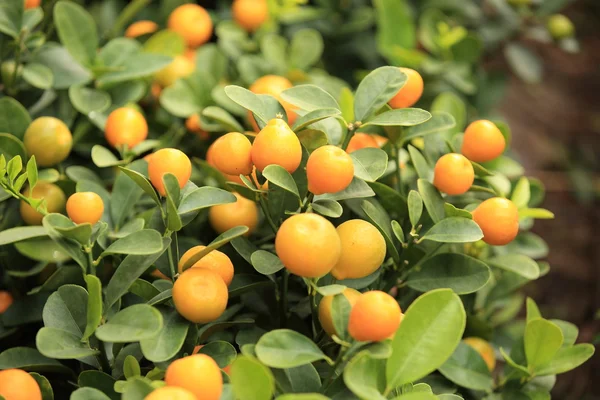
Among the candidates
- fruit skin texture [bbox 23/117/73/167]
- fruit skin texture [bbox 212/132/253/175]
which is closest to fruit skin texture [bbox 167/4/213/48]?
fruit skin texture [bbox 23/117/73/167]

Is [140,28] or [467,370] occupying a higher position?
[140,28]

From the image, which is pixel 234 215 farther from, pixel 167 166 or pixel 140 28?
pixel 140 28

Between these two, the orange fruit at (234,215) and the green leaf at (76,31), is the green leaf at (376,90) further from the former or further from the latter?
the green leaf at (76,31)

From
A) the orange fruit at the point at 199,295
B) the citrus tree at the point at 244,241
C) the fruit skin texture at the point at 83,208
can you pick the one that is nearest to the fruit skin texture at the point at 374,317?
the citrus tree at the point at 244,241

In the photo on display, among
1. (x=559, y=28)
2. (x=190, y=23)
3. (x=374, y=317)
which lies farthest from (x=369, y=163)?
(x=559, y=28)

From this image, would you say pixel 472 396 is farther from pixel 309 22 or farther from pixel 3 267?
pixel 309 22

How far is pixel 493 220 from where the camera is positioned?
0.55 meters

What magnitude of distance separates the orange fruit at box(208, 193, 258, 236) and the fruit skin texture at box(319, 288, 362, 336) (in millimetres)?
145

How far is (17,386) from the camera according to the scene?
1.48 ft

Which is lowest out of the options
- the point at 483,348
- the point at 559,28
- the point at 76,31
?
the point at 483,348

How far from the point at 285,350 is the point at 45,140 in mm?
334

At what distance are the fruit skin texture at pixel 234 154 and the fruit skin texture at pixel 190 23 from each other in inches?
15.7

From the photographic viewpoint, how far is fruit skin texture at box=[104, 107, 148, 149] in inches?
26.4

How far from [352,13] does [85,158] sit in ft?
1.69
